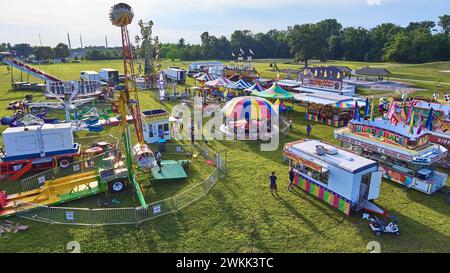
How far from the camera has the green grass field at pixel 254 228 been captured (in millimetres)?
11000

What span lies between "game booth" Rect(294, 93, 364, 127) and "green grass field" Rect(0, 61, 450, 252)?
1188 cm

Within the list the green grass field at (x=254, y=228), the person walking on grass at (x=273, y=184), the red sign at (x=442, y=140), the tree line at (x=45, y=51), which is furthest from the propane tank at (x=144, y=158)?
the tree line at (x=45, y=51)

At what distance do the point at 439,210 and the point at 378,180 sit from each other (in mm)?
3404

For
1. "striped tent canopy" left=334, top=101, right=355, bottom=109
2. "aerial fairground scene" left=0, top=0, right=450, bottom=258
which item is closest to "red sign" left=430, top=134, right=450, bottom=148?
"aerial fairground scene" left=0, top=0, right=450, bottom=258

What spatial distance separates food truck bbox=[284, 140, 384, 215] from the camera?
12773mm

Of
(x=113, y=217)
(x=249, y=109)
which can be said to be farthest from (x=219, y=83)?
(x=113, y=217)

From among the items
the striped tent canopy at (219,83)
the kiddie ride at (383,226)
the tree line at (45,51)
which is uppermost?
the tree line at (45,51)

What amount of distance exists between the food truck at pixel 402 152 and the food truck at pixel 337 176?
3.02 m

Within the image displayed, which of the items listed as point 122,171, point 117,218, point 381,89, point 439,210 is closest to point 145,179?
point 122,171

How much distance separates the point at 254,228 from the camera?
1208 centimetres

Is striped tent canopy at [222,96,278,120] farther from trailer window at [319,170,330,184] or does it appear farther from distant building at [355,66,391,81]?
distant building at [355,66,391,81]

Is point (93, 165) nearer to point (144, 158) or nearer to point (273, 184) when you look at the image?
point (144, 158)

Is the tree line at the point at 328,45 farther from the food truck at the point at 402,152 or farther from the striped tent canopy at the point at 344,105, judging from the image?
the food truck at the point at 402,152

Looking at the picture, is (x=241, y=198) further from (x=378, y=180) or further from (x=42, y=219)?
(x=42, y=219)
